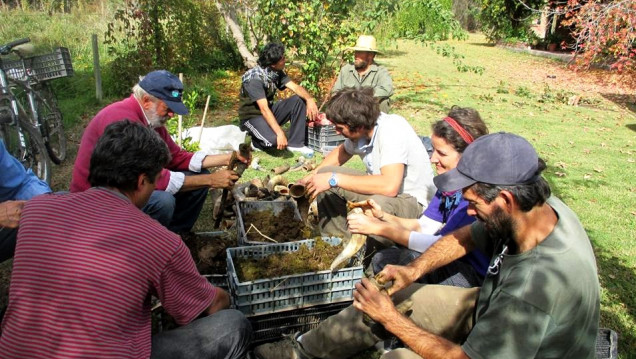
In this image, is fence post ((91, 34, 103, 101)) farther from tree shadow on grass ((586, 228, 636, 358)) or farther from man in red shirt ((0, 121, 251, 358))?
tree shadow on grass ((586, 228, 636, 358))

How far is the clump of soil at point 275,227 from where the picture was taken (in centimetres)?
367

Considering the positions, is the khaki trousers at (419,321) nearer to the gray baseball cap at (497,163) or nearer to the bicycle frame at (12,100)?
the gray baseball cap at (497,163)

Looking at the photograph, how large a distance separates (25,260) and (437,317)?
1.99 meters

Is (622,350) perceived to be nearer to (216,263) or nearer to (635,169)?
(216,263)

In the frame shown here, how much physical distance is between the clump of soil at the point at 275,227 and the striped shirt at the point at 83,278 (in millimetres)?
1706

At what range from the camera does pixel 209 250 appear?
3.42m

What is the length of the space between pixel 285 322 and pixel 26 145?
4.03 meters

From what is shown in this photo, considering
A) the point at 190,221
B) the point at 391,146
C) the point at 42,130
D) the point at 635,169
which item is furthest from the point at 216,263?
the point at 635,169

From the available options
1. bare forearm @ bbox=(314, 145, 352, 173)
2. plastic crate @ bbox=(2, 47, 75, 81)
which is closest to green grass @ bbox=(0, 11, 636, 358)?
plastic crate @ bbox=(2, 47, 75, 81)

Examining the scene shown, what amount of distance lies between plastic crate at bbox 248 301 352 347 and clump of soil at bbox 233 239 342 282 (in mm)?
249

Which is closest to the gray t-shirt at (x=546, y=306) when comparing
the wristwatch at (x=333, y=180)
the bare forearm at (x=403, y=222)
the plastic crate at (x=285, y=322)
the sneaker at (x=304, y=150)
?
the plastic crate at (x=285, y=322)

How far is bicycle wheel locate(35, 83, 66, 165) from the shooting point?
19.6 feet

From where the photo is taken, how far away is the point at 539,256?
1.84 m

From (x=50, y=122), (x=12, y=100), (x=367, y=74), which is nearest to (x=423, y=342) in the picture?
(x=12, y=100)
